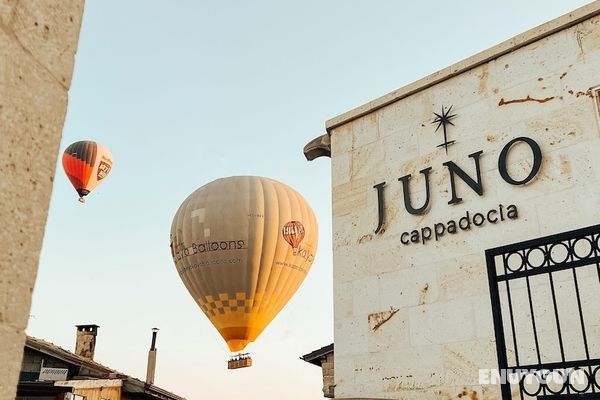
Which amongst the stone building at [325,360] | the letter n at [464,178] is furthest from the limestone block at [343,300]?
the stone building at [325,360]

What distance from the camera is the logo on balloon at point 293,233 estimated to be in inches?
818

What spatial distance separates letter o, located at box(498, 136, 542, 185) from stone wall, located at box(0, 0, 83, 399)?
5746 mm

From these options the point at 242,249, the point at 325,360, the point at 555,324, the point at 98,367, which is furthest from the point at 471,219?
the point at 98,367

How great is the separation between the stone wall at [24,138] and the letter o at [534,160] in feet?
18.9

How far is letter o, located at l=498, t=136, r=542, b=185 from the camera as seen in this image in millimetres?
6461

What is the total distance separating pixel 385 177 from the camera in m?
7.76

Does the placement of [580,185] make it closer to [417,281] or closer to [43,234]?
[417,281]

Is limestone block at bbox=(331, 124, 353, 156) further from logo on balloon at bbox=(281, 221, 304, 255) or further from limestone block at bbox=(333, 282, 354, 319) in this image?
logo on balloon at bbox=(281, 221, 304, 255)

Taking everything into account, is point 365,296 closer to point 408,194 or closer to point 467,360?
point 408,194

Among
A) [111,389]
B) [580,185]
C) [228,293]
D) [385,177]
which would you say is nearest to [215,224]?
[228,293]

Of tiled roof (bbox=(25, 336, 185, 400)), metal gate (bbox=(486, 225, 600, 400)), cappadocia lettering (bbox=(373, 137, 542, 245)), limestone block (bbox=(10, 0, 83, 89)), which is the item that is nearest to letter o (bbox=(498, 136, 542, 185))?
cappadocia lettering (bbox=(373, 137, 542, 245))

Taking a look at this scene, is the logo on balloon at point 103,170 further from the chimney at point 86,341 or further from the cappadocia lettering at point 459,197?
the cappadocia lettering at point 459,197

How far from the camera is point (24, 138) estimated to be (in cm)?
162

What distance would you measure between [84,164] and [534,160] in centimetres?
2117
